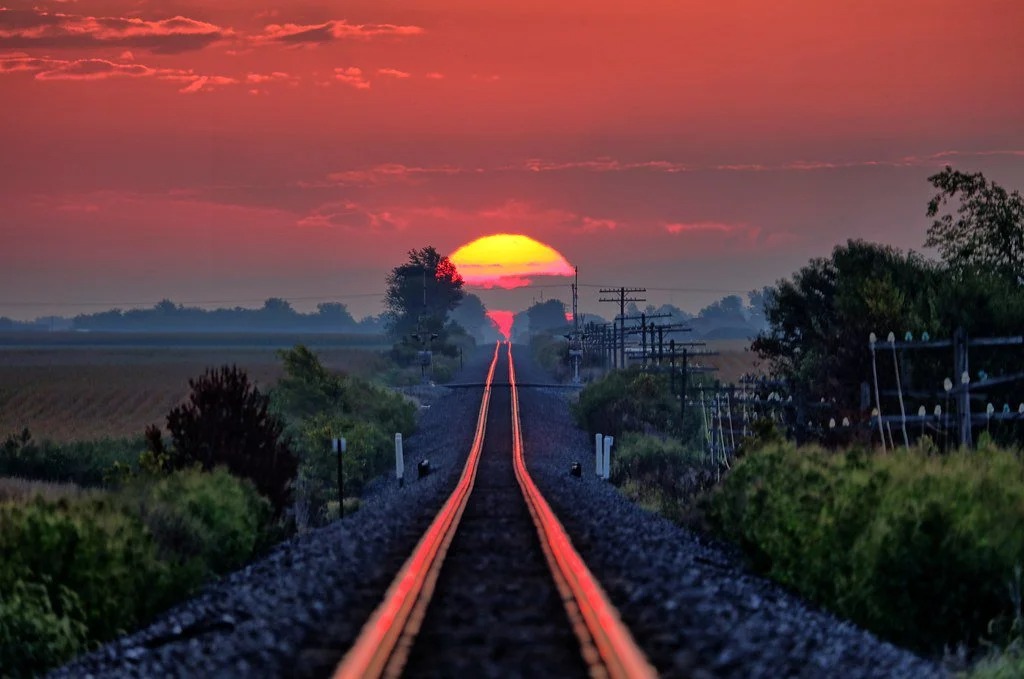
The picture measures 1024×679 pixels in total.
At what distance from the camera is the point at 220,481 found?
20.2 meters

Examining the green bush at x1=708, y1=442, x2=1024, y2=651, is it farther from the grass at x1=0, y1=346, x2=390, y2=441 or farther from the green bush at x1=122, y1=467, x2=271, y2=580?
the grass at x1=0, y1=346, x2=390, y2=441

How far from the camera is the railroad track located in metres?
9.29

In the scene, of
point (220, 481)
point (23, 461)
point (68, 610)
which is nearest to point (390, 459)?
point (23, 461)

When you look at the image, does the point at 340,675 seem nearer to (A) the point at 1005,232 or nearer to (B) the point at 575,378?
(A) the point at 1005,232

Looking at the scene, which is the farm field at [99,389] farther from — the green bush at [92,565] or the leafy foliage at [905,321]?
the green bush at [92,565]

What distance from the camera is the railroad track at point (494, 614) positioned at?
30.5 ft

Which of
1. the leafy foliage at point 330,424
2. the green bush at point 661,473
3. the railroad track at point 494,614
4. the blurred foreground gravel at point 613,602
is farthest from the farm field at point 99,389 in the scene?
the railroad track at point 494,614

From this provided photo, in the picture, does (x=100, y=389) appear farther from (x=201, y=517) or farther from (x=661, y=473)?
(x=201, y=517)

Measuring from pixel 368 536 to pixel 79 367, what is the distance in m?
131

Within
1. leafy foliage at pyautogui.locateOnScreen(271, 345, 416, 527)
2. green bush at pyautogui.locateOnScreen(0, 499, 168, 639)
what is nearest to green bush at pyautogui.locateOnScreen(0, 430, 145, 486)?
leafy foliage at pyautogui.locateOnScreen(271, 345, 416, 527)

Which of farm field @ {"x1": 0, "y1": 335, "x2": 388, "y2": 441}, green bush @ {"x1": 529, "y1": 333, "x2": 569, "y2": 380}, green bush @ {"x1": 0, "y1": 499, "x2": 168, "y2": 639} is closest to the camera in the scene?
green bush @ {"x1": 0, "y1": 499, "x2": 168, "y2": 639}

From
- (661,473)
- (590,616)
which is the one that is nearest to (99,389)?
(661,473)

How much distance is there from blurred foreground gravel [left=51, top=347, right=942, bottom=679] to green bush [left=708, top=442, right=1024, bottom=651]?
1.67 feet

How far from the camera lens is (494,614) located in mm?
11430
